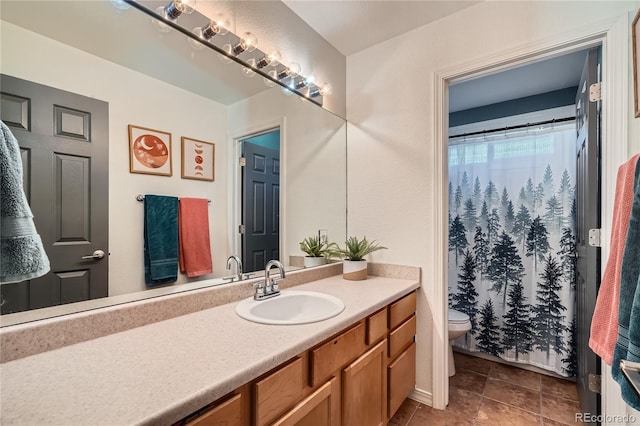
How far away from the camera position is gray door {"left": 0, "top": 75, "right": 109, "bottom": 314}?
847 mm

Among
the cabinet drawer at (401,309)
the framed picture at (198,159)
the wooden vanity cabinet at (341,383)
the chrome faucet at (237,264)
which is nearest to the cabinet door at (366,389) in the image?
the wooden vanity cabinet at (341,383)

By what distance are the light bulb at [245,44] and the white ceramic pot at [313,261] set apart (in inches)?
49.5

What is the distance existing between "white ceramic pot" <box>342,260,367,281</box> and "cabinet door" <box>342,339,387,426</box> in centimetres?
47

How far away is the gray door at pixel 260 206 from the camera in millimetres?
1570

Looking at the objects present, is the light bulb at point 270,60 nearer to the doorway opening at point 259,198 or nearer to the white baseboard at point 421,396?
the doorway opening at point 259,198

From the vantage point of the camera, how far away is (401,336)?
163cm

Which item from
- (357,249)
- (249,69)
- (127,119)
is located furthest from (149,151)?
(357,249)

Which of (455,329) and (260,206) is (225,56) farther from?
→ (455,329)

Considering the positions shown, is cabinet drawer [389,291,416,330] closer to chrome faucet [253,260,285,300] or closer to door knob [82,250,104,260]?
chrome faucet [253,260,285,300]

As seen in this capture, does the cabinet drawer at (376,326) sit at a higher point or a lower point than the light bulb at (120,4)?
lower

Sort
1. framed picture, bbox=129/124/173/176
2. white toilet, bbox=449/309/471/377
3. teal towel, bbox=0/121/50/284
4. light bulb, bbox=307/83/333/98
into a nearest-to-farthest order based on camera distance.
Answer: teal towel, bbox=0/121/50/284 < framed picture, bbox=129/124/173/176 < light bulb, bbox=307/83/333/98 < white toilet, bbox=449/309/471/377

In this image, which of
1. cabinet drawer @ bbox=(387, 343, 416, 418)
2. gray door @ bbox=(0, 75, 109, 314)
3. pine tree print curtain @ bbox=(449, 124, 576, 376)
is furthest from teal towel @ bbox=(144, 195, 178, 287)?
pine tree print curtain @ bbox=(449, 124, 576, 376)

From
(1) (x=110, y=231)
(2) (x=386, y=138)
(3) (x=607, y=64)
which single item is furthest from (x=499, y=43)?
(1) (x=110, y=231)

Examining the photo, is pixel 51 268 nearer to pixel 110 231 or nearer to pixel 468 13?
pixel 110 231
